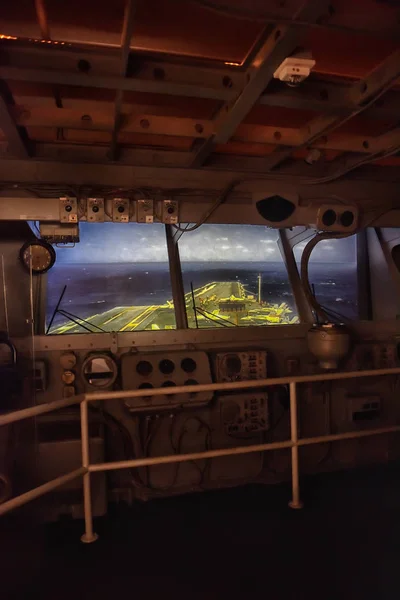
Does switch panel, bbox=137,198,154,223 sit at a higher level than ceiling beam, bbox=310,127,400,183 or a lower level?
lower

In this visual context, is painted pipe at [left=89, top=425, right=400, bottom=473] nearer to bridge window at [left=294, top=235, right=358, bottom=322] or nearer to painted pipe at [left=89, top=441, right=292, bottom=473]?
painted pipe at [left=89, top=441, right=292, bottom=473]

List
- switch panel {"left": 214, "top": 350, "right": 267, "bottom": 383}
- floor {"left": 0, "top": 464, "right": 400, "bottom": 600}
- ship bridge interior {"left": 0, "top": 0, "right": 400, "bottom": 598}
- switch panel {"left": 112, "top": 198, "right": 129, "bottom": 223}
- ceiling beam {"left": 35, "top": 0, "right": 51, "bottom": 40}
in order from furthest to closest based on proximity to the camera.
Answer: switch panel {"left": 214, "top": 350, "right": 267, "bottom": 383}
switch panel {"left": 112, "top": 198, "right": 129, "bottom": 223}
floor {"left": 0, "top": 464, "right": 400, "bottom": 600}
ship bridge interior {"left": 0, "top": 0, "right": 400, "bottom": 598}
ceiling beam {"left": 35, "top": 0, "right": 51, "bottom": 40}

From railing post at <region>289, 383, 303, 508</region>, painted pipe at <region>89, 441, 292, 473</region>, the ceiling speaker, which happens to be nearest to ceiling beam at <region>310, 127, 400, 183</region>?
the ceiling speaker

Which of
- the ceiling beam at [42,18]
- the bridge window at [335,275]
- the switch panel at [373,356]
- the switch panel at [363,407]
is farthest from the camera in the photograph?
the bridge window at [335,275]

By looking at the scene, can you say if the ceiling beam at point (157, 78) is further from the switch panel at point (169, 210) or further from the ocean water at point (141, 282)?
the ocean water at point (141, 282)

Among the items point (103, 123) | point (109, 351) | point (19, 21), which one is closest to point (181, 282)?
point (109, 351)

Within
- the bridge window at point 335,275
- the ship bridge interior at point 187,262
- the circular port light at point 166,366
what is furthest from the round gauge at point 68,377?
the bridge window at point 335,275
